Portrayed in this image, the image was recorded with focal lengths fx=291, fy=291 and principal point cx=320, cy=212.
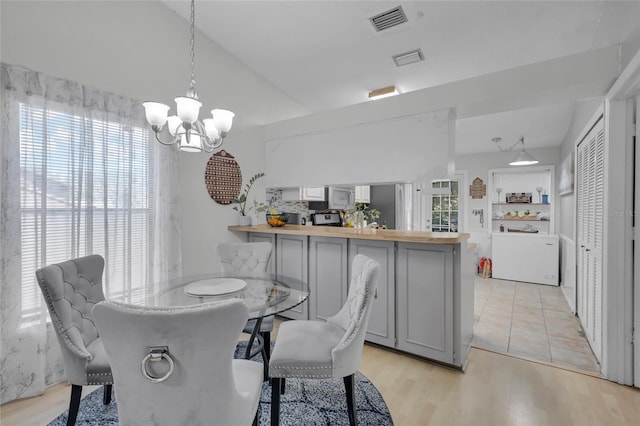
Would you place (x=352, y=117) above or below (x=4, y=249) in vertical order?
above

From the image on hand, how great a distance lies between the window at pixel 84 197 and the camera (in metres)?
1.96

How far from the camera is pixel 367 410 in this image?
5.85 feet

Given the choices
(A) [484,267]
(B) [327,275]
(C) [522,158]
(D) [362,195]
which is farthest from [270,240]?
(C) [522,158]

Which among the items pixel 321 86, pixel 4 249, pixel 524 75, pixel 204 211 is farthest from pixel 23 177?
pixel 524 75

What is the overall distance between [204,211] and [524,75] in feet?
10.3

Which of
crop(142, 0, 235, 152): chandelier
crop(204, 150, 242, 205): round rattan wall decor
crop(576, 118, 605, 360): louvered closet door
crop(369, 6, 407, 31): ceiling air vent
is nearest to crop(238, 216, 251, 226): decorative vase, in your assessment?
crop(204, 150, 242, 205): round rattan wall decor

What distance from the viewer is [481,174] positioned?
6.27 metres

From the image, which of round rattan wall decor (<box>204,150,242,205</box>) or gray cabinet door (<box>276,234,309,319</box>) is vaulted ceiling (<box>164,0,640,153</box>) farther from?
gray cabinet door (<box>276,234,309,319</box>)

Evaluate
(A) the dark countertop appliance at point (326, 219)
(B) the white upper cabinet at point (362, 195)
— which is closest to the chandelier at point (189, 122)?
(A) the dark countertop appliance at point (326, 219)

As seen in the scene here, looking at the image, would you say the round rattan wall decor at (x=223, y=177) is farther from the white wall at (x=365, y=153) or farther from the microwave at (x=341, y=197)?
the microwave at (x=341, y=197)

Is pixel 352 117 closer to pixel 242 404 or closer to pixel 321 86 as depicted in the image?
pixel 321 86

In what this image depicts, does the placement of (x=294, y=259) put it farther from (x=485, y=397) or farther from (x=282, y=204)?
(x=485, y=397)

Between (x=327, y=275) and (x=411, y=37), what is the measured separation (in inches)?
97.1

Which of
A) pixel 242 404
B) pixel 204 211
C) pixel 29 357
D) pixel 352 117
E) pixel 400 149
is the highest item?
pixel 352 117
